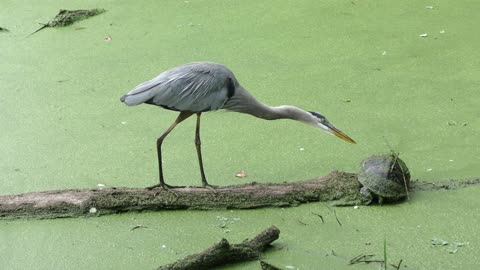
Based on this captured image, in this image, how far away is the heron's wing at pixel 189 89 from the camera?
3275 millimetres

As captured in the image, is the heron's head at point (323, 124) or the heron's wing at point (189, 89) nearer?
the heron's wing at point (189, 89)

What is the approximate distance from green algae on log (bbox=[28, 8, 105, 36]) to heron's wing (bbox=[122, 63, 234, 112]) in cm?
232

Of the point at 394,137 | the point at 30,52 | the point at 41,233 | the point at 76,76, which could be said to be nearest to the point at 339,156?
the point at 394,137

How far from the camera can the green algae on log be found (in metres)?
5.44

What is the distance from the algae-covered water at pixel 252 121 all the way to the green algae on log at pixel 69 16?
0.25 feet

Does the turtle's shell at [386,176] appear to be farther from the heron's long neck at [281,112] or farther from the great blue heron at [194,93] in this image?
the heron's long neck at [281,112]

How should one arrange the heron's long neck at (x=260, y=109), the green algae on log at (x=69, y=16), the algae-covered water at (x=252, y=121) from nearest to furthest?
the algae-covered water at (x=252, y=121)
the heron's long neck at (x=260, y=109)
the green algae on log at (x=69, y=16)

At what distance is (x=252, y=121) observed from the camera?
4.04 m

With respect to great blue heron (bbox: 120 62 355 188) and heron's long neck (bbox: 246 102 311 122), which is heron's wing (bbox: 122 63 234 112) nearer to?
great blue heron (bbox: 120 62 355 188)

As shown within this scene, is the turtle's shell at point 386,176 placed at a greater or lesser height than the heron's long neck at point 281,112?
lesser

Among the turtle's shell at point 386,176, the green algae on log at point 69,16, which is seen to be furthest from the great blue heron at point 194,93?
the green algae on log at point 69,16

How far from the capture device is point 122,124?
4055 mm

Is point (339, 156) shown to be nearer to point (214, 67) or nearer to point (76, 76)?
point (214, 67)

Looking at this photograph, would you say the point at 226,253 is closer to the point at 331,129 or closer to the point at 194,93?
the point at 194,93
